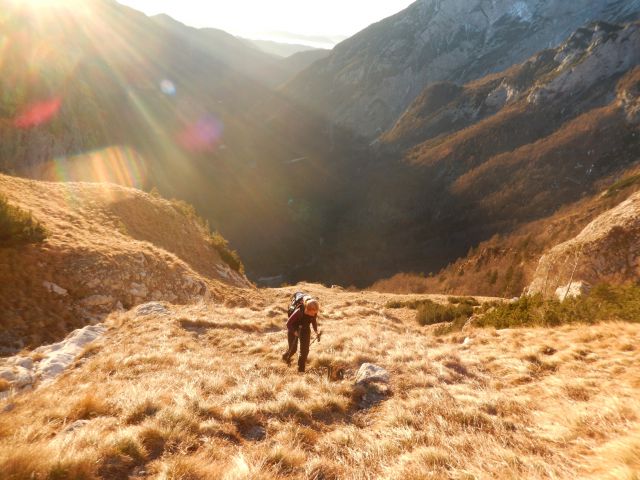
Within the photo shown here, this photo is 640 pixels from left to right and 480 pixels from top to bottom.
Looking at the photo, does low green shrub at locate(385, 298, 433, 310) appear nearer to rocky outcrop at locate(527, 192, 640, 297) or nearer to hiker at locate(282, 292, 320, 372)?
rocky outcrop at locate(527, 192, 640, 297)

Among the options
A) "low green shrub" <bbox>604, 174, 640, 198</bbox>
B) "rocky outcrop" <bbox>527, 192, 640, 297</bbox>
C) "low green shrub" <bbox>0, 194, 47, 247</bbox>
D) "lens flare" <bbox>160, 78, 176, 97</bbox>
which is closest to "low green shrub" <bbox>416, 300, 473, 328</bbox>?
"rocky outcrop" <bbox>527, 192, 640, 297</bbox>

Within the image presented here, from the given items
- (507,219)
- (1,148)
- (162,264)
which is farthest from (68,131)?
(507,219)

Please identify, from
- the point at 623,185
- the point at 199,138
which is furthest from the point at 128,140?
the point at 623,185

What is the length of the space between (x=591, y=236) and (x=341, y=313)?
18.6 metres

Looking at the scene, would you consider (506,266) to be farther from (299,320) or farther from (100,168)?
(100,168)

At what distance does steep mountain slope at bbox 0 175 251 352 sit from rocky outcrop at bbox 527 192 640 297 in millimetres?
21043

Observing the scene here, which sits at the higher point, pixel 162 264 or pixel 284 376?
pixel 162 264

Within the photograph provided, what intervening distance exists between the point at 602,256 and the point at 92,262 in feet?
91.6

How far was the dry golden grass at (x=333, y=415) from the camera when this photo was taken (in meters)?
3.57

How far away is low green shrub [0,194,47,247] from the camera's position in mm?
11734

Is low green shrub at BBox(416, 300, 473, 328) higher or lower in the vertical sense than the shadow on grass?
lower

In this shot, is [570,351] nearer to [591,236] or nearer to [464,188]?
[591,236]

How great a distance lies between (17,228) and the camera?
12.2 meters

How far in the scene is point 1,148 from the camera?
44750 millimetres
